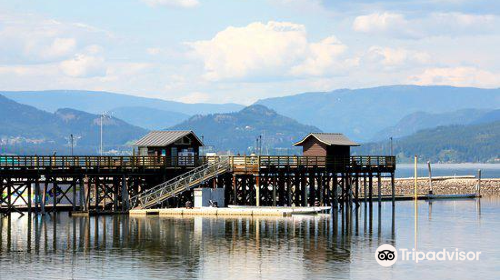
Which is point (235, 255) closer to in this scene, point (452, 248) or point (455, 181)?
point (452, 248)

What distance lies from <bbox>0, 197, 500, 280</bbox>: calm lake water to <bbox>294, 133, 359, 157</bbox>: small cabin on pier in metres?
8.34

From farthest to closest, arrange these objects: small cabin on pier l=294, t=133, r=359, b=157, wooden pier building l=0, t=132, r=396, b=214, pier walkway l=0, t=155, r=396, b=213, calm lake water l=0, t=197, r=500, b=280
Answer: small cabin on pier l=294, t=133, r=359, b=157, wooden pier building l=0, t=132, r=396, b=214, pier walkway l=0, t=155, r=396, b=213, calm lake water l=0, t=197, r=500, b=280

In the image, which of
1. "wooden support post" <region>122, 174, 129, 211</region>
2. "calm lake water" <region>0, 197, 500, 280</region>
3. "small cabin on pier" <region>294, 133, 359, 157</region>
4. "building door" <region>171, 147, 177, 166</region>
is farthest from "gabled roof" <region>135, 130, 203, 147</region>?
"small cabin on pier" <region>294, 133, 359, 157</region>

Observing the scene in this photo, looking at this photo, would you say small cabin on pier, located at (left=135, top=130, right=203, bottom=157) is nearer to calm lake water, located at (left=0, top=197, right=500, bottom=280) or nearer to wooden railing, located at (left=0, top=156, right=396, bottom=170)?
wooden railing, located at (left=0, top=156, right=396, bottom=170)

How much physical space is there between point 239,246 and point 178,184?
87.2ft

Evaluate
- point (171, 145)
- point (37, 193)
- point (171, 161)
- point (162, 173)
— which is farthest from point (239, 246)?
point (37, 193)

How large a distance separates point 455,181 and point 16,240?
101m

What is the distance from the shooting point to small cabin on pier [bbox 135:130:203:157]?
93.9 meters

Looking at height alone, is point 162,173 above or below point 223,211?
above

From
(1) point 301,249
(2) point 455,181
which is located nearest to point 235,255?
(1) point 301,249

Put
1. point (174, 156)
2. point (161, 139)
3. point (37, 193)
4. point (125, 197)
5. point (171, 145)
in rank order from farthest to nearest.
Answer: point (161, 139) → point (174, 156) → point (171, 145) → point (37, 193) → point (125, 197)

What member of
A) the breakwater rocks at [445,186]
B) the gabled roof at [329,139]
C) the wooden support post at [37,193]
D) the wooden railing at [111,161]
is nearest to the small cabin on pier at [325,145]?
the gabled roof at [329,139]

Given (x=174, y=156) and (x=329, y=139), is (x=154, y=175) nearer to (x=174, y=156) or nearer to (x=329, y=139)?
(x=174, y=156)

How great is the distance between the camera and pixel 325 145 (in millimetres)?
97875
